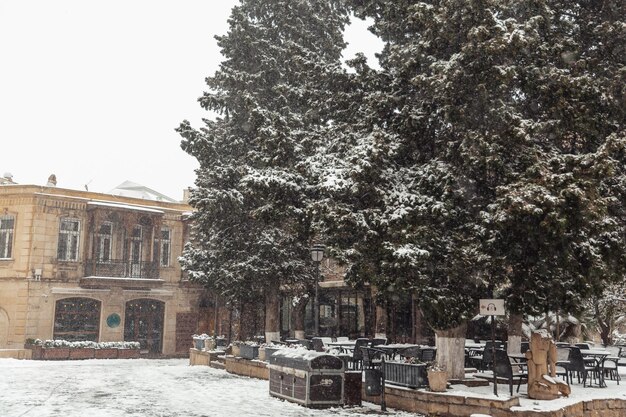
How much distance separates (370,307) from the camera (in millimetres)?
26328

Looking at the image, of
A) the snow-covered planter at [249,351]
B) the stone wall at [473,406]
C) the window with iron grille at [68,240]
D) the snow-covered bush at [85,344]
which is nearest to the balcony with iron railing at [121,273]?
the window with iron grille at [68,240]

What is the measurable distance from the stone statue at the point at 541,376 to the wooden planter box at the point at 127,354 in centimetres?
2323

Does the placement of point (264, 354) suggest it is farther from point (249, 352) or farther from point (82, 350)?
point (82, 350)

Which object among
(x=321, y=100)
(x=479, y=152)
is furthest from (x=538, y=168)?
(x=321, y=100)

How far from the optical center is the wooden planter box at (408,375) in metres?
13.6

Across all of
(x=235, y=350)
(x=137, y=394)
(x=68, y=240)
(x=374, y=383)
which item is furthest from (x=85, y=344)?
(x=374, y=383)

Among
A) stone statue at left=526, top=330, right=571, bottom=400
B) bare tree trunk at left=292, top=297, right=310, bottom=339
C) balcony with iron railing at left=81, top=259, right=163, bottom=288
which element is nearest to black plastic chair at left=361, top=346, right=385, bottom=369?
stone statue at left=526, top=330, right=571, bottom=400

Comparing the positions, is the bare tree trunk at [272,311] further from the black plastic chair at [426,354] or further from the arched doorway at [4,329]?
the arched doorway at [4,329]

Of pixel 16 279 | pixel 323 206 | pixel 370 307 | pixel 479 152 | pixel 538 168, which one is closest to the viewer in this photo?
pixel 538 168

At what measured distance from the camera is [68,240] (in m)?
31.7

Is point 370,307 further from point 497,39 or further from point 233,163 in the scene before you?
point 497,39

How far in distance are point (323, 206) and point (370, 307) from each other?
1389cm

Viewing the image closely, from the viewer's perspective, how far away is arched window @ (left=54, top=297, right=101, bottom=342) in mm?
31000

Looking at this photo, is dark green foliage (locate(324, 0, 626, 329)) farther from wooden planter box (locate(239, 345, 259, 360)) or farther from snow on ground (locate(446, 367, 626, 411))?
wooden planter box (locate(239, 345, 259, 360))
